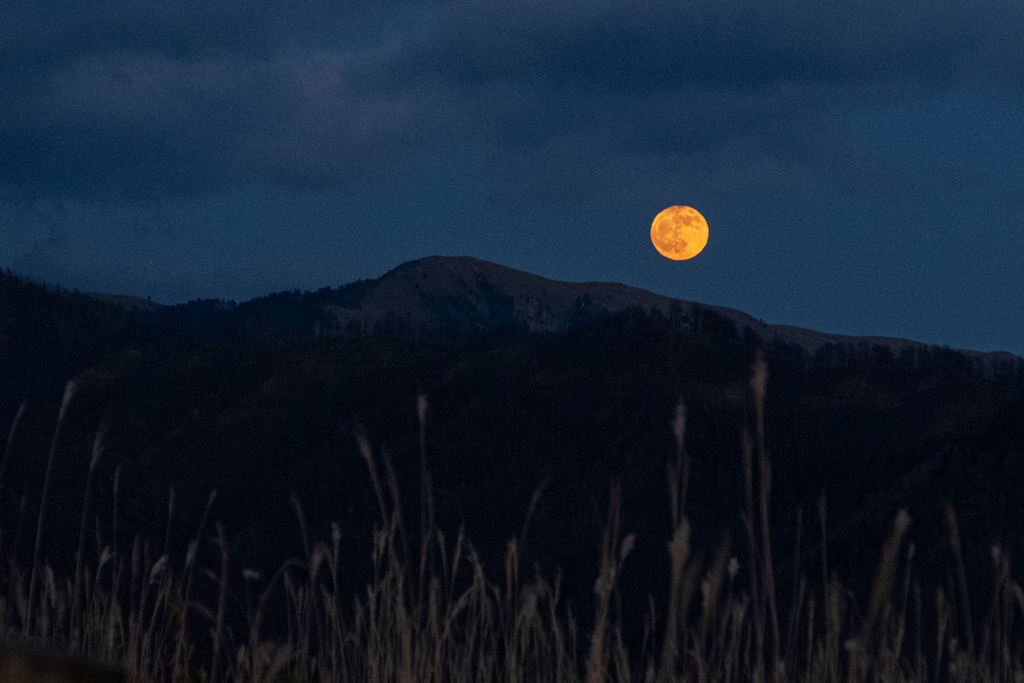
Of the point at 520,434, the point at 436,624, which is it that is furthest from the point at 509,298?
the point at 436,624

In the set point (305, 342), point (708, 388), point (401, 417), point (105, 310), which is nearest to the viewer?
point (708, 388)

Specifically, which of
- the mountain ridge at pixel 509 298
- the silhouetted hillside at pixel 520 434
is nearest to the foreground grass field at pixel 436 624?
the silhouetted hillside at pixel 520 434

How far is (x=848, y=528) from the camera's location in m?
20.5

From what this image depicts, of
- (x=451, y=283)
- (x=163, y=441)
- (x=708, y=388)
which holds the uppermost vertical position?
(x=451, y=283)

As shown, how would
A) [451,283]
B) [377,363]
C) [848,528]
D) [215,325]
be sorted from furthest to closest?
[451,283]
[215,325]
[377,363]
[848,528]

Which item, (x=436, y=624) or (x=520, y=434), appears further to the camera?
(x=520, y=434)

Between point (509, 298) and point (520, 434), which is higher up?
point (509, 298)

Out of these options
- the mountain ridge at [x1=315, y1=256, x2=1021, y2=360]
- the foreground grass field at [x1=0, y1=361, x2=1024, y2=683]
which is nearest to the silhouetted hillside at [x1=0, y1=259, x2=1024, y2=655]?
the foreground grass field at [x1=0, y1=361, x2=1024, y2=683]

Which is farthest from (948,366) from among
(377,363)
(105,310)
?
(105,310)

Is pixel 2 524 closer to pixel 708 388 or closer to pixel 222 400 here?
pixel 708 388

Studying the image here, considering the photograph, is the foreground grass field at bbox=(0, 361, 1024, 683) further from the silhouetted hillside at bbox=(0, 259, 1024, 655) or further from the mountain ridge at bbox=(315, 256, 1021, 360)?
the mountain ridge at bbox=(315, 256, 1021, 360)

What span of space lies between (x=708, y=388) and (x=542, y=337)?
456 inches

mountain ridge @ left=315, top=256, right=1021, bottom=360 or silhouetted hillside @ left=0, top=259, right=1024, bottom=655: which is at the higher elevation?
mountain ridge @ left=315, top=256, right=1021, bottom=360

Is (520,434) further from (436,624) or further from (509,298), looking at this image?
(509,298)
